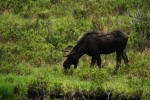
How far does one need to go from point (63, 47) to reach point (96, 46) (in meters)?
3.45

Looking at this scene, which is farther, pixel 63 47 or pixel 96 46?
pixel 63 47

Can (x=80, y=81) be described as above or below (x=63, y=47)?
below

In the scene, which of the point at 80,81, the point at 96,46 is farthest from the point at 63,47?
the point at 80,81

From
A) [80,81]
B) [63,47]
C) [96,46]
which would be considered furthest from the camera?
[63,47]

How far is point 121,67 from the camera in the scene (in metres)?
17.6

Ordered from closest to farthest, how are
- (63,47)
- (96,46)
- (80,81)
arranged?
(80,81) → (96,46) → (63,47)

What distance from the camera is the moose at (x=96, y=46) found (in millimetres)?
17812

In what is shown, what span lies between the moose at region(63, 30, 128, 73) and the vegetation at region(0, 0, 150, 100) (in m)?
0.46

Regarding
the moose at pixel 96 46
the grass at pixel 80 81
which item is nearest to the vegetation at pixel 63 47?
the grass at pixel 80 81

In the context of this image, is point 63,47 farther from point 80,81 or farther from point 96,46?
point 80,81

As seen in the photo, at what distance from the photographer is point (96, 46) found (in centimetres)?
1788

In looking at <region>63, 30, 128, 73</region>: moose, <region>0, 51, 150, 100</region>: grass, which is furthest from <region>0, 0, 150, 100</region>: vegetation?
<region>63, 30, 128, 73</region>: moose

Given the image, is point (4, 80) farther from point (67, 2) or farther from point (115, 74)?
point (67, 2)

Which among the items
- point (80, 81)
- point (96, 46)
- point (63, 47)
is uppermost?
point (96, 46)
